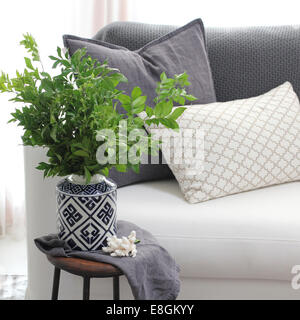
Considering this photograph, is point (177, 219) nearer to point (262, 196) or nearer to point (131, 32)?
point (262, 196)

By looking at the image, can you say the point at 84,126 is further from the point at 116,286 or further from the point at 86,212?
the point at 116,286

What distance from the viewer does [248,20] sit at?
7.50ft

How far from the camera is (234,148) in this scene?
1661mm

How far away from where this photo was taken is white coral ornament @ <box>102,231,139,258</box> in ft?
4.03

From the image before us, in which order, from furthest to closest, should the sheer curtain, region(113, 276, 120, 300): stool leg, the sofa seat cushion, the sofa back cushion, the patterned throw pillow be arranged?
the sheer curtain < the sofa back cushion < the patterned throw pillow < the sofa seat cushion < region(113, 276, 120, 300): stool leg

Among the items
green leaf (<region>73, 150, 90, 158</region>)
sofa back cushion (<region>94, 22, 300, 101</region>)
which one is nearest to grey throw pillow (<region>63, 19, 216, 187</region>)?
sofa back cushion (<region>94, 22, 300, 101</region>)

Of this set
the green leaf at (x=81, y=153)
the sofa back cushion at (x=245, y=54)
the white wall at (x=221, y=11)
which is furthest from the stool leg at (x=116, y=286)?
the white wall at (x=221, y=11)

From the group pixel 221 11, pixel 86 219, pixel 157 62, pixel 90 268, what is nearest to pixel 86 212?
A: pixel 86 219

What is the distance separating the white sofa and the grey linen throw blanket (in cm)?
14

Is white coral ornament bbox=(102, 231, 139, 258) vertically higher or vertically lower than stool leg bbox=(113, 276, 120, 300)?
higher

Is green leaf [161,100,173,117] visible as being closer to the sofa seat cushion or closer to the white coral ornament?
the white coral ornament

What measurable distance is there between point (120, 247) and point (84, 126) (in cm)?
30

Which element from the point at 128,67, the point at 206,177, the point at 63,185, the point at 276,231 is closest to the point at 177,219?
the point at 206,177

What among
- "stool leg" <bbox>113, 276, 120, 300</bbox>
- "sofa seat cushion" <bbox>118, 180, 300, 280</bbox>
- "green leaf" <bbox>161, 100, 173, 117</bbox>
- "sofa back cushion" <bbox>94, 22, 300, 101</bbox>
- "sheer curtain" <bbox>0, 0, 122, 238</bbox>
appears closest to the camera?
"green leaf" <bbox>161, 100, 173, 117</bbox>
